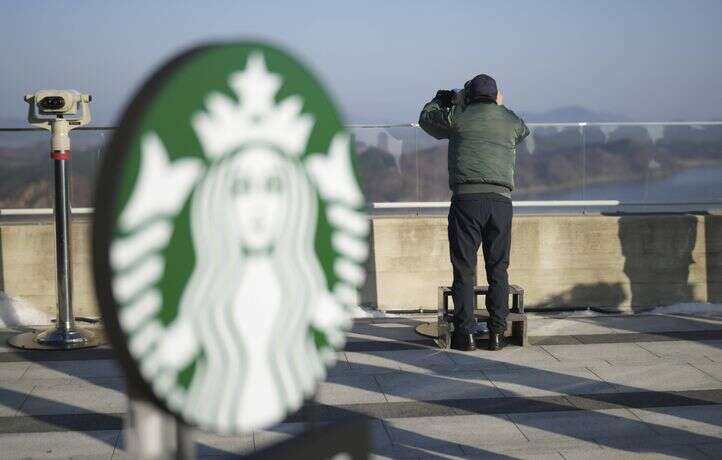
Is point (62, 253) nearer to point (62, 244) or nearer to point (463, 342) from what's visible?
point (62, 244)

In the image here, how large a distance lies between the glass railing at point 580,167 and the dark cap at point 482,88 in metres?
2.89

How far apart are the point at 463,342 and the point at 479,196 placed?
109cm

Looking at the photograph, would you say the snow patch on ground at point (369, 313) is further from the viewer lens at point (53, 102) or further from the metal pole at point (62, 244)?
the viewer lens at point (53, 102)

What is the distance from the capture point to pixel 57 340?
7.63 metres

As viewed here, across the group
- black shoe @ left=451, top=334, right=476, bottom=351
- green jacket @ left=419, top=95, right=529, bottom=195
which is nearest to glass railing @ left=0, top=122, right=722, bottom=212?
green jacket @ left=419, top=95, right=529, bottom=195

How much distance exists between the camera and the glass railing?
33.9ft

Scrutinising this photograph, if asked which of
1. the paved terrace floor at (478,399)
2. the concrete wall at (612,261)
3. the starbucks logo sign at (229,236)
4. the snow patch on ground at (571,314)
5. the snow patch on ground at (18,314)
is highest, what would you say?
the starbucks logo sign at (229,236)

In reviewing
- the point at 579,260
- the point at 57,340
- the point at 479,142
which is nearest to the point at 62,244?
the point at 57,340

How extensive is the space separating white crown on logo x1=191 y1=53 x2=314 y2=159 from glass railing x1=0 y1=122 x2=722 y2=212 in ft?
26.9

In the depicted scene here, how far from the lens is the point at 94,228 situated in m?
1.67

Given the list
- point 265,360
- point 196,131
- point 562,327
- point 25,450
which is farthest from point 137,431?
point 562,327

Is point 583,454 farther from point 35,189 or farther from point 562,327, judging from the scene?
point 35,189

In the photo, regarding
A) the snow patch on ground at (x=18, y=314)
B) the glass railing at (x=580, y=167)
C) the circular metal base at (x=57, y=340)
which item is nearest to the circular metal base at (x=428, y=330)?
the glass railing at (x=580, y=167)

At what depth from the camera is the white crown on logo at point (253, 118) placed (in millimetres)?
1801
